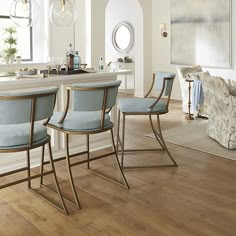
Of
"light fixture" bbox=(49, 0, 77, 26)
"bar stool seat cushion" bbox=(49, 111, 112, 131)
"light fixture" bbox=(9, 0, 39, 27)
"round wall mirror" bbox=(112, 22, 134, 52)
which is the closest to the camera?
"bar stool seat cushion" bbox=(49, 111, 112, 131)

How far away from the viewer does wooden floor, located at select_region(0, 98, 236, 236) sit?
8.17 ft

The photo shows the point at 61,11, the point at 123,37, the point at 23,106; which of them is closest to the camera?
the point at 23,106

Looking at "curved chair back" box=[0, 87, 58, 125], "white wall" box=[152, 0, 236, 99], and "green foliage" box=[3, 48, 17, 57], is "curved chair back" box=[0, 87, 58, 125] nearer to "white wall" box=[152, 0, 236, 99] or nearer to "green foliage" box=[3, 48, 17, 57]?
"green foliage" box=[3, 48, 17, 57]

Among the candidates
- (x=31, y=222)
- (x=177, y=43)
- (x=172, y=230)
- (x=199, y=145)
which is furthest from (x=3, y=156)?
(x=177, y=43)

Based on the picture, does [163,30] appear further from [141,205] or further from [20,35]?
[141,205]

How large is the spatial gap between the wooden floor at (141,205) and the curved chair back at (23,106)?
802 millimetres

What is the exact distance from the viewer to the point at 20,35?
21.9 ft

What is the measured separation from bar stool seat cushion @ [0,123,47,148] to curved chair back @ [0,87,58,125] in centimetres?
16

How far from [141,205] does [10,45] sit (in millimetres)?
4617

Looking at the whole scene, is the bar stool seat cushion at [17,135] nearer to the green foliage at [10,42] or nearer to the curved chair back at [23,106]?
the curved chair back at [23,106]

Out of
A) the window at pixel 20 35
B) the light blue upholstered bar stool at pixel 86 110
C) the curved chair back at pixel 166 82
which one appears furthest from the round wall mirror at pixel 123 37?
the light blue upholstered bar stool at pixel 86 110

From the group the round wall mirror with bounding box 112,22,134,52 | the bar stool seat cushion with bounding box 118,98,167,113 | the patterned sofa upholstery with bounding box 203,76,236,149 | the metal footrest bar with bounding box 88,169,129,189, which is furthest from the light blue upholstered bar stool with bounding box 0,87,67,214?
the round wall mirror with bounding box 112,22,134,52

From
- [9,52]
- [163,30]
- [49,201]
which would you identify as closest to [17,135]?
[49,201]

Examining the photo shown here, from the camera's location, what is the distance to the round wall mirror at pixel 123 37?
971cm
